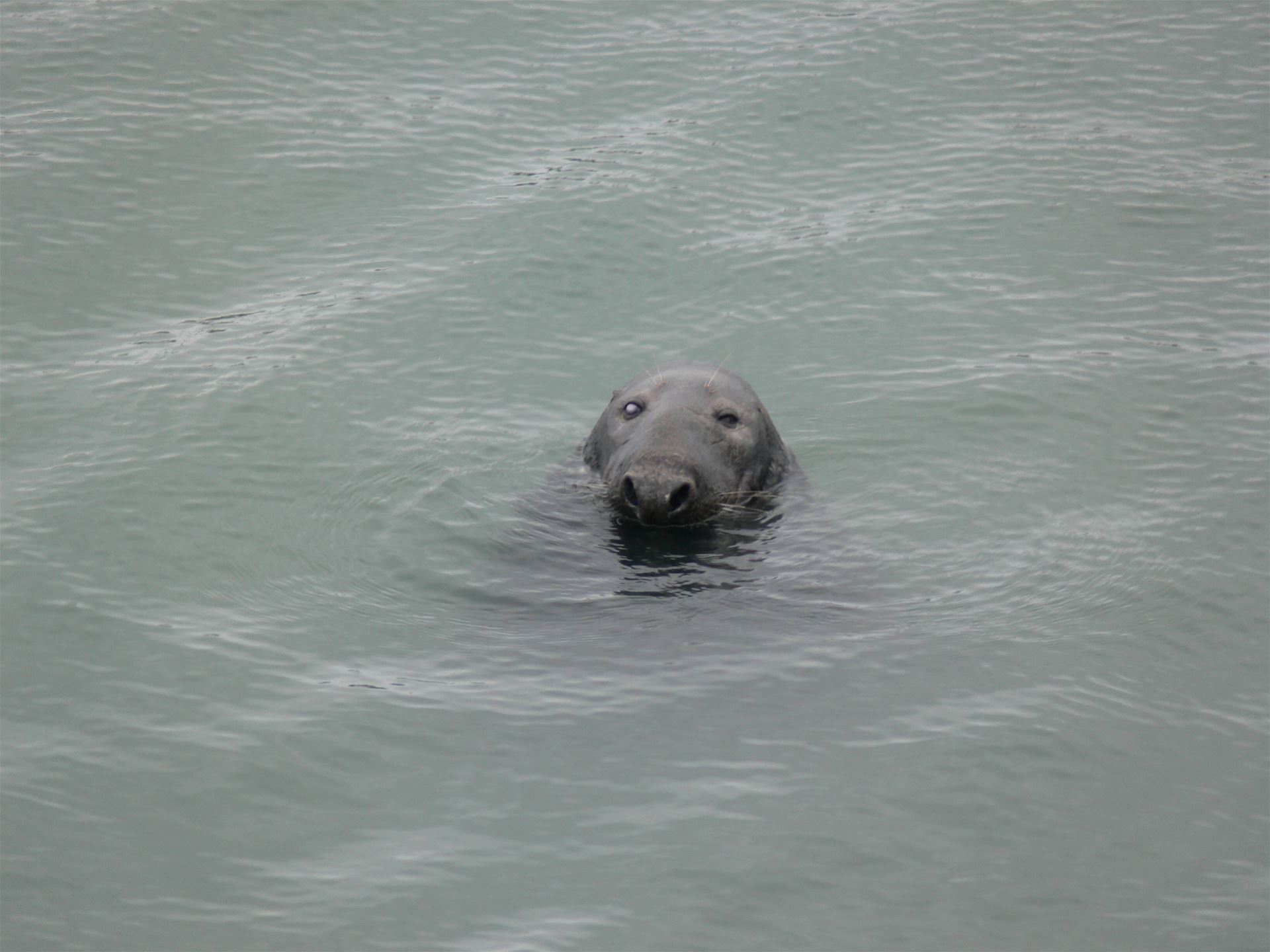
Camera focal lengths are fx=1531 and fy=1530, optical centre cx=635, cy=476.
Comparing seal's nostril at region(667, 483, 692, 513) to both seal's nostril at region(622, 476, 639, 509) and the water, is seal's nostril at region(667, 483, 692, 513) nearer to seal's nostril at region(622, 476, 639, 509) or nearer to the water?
seal's nostril at region(622, 476, 639, 509)

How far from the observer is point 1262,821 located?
8820 mm

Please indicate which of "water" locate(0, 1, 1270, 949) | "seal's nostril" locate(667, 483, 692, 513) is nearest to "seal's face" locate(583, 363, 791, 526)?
"seal's nostril" locate(667, 483, 692, 513)

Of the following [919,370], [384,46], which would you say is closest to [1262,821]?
[919,370]

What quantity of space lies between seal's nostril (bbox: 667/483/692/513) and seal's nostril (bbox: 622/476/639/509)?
0.85 ft

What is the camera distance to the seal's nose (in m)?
11.7

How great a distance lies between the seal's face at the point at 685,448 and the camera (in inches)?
464

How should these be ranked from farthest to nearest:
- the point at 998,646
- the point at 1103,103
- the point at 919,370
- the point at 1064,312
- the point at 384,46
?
the point at 384,46, the point at 1103,103, the point at 1064,312, the point at 919,370, the point at 998,646

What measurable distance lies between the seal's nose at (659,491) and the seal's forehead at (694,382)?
1.20m

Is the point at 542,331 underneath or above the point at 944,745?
above

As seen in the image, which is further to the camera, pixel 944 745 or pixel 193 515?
pixel 193 515

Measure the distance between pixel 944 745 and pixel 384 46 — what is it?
16.8 metres

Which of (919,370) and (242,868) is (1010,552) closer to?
(919,370)

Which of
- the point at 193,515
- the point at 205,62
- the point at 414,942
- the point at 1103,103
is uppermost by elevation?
the point at 205,62

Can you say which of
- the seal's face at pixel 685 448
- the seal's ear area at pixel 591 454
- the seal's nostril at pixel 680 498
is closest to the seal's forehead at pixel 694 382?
the seal's face at pixel 685 448
